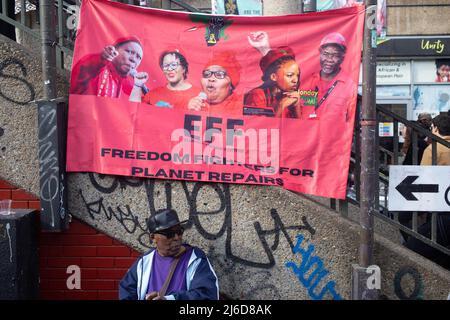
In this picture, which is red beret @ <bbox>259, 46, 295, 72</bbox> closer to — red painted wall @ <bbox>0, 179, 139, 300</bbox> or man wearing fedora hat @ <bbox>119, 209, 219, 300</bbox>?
man wearing fedora hat @ <bbox>119, 209, 219, 300</bbox>

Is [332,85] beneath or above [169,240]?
above

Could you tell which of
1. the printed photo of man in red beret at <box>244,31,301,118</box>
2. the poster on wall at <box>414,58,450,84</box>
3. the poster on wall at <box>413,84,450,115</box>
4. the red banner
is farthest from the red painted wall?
the poster on wall at <box>414,58,450,84</box>

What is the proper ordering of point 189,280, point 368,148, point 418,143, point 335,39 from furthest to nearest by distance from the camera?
point 418,143 < point 335,39 < point 368,148 < point 189,280

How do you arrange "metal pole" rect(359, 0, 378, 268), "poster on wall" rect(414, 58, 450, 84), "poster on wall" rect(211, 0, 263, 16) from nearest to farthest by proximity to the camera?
"metal pole" rect(359, 0, 378, 268) → "poster on wall" rect(211, 0, 263, 16) → "poster on wall" rect(414, 58, 450, 84)

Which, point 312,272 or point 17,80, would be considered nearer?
point 312,272

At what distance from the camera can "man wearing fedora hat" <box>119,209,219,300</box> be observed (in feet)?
14.3

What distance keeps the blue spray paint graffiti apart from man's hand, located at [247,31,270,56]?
1.53m

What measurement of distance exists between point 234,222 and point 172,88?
1.20 metres

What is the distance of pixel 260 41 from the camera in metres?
5.09

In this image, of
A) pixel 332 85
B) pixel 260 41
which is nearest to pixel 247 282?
pixel 332 85

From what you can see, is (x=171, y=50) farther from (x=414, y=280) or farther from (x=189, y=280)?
(x=414, y=280)

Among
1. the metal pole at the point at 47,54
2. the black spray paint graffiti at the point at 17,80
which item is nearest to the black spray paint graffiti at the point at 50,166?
the metal pole at the point at 47,54

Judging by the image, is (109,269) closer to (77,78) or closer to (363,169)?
(77,78)
